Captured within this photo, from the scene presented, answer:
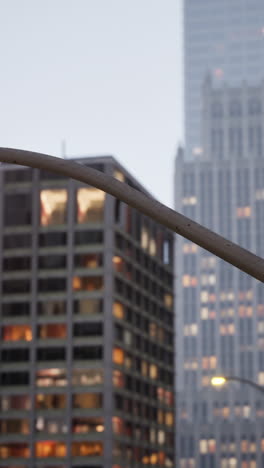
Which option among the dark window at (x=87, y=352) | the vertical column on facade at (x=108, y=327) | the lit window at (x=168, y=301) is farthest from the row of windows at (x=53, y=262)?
the lit window at (x=168, y=301)

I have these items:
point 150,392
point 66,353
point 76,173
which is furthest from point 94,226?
point 76,173

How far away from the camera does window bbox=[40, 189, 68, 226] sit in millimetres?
147500

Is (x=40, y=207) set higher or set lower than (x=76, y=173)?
higher

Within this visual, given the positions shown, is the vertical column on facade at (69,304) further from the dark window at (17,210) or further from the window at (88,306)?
the dark window at (17,210)

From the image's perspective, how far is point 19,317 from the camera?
Answer: 144250 mm

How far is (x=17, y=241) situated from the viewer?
148125 millimetres

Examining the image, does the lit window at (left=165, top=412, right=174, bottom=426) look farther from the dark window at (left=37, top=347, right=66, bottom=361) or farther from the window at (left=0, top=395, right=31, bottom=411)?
the window at (left=0, top=395, right=31, bottom=411)

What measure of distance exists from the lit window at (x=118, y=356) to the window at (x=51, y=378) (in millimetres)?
7112

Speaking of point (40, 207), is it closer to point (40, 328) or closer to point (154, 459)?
point (40, 328)

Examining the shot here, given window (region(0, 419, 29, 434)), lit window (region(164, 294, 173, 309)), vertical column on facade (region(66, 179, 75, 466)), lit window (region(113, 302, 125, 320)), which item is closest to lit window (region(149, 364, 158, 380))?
lit window (region(164, 294, 173, 309))

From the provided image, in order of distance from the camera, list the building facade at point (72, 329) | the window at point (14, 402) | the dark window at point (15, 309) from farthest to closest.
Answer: the dark window at point (15, 309) < the window at point (14, 402) < the building facade at point (72, 329)

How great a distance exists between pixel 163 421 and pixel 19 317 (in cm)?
3201

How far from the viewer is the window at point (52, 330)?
14112 centimetres

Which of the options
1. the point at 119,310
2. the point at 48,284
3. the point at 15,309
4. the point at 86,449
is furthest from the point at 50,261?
the point at 86,449
